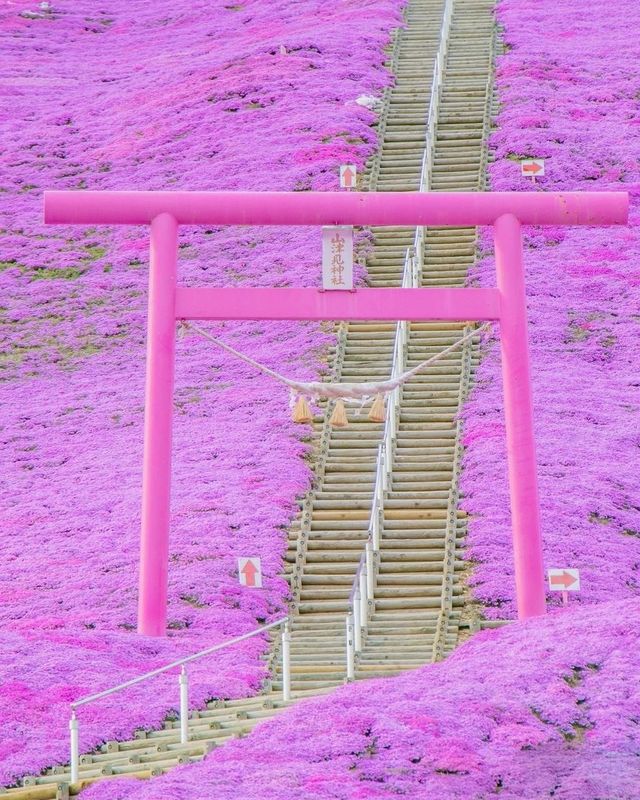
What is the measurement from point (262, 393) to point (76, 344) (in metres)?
6.39

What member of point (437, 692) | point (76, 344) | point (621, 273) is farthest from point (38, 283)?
point (437, 692)

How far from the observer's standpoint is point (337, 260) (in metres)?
26.1

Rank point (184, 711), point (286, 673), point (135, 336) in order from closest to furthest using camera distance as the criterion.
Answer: point (184, 711) → point (286, 673) → point (135, 336)

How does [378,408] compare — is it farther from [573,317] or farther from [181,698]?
[573,317]

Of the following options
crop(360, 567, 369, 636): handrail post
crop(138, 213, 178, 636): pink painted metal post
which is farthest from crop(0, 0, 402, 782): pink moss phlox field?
crop(360, 567, 369, 636): handrail post

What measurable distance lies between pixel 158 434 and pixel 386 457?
21.6ft

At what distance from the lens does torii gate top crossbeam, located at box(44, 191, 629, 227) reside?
2597cm

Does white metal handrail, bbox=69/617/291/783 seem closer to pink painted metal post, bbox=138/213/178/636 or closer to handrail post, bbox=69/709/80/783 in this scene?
handrail post, bbox=69/709/80/783

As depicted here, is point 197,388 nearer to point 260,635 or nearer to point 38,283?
point 38,283

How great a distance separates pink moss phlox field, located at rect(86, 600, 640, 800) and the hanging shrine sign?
6773 millimetres

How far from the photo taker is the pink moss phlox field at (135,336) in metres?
24.5

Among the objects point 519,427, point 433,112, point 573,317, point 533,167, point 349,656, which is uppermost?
point 433,112

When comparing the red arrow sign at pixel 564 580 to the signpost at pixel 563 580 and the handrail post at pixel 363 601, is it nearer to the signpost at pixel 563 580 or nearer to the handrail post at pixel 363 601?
the signpost at pixel 563 580

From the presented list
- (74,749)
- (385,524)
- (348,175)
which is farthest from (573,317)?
(74,749)
